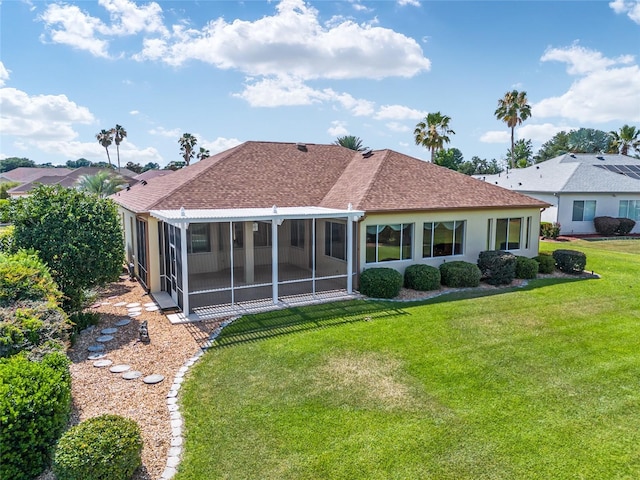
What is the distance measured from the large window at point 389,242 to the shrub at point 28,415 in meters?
11.6

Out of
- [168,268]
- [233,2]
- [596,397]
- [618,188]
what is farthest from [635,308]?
[618,188]

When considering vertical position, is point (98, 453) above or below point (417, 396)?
above

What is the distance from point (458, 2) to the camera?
18859 millimetres

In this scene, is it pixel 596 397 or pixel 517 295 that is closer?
pixel 596 397

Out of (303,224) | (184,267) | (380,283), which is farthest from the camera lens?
(303,224)

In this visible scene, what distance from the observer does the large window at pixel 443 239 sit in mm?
17688

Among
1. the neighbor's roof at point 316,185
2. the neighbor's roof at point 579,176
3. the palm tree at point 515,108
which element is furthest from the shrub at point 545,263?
the palm tree at point 515,108

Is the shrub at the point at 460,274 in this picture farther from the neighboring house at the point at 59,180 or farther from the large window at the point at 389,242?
the neighboring house at the point at 59,180

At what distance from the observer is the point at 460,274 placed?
55.5ft

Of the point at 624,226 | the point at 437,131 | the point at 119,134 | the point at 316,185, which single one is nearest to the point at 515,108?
the point at 437,131

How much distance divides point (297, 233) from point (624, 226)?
2694 centimetres

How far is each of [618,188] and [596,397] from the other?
3182cm

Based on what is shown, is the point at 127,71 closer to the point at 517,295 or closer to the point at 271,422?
the point at 271,422

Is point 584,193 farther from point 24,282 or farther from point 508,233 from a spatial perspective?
point 24,282
